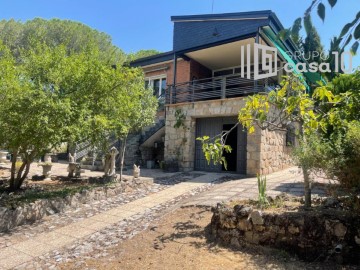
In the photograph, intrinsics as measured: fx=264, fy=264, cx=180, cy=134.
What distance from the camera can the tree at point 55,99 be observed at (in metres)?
6.67

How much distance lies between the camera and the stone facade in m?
12.2

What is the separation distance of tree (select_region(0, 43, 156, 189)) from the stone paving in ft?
7.51

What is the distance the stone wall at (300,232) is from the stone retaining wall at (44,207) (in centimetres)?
483

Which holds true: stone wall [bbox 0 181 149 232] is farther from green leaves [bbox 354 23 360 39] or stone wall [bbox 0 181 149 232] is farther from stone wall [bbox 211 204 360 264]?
green leaves [bbox 354 23 360 39]

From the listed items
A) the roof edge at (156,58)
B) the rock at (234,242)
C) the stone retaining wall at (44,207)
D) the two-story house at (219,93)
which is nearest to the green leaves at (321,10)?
the rock at (234,242)

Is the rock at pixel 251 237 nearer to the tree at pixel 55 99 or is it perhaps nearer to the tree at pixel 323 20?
the tree at pixel 323 20

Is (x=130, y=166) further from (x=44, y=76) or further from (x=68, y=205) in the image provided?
(x=44, y=76)

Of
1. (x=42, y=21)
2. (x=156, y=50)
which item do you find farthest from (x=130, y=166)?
(x=156, y=50)

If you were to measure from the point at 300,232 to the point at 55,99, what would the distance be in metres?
6.53

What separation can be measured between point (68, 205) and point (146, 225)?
2840 mm

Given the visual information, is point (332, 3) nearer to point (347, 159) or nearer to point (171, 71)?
point (347, 159)

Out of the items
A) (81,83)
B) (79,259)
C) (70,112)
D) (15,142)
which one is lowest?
(79,259)

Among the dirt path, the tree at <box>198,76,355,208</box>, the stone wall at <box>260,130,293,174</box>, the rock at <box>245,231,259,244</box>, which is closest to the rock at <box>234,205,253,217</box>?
the rock at <box>245,231,259,244</box>

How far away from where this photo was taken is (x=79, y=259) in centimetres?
488
